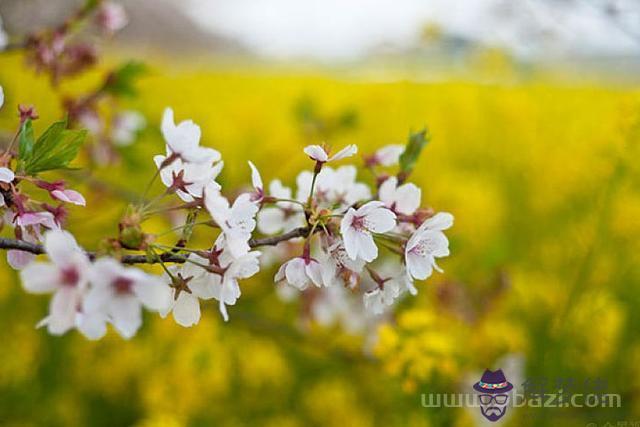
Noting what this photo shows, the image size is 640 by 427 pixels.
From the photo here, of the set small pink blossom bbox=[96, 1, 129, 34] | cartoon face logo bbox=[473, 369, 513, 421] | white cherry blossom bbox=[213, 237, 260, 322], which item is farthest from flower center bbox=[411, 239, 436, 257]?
small pink blossom bbox=[96, 1, 129, 34]

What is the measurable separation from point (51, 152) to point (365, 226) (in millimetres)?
227

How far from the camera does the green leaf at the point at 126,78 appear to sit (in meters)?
0.87

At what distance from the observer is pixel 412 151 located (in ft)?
1.97

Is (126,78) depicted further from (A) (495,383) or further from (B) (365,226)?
(A) (495,383)

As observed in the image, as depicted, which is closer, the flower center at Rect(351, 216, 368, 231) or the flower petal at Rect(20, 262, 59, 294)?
the flower petal at Rect(20, 262, 59, 294)

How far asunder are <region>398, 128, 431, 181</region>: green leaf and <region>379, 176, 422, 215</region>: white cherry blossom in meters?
0.03

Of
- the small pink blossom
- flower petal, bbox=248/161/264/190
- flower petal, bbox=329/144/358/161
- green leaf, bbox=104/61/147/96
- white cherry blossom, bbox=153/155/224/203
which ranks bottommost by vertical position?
white cherry blossom, bbox=153/155/224/203

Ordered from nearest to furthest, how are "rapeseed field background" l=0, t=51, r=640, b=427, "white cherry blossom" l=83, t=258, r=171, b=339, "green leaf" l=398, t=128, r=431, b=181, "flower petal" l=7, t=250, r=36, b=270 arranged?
1. "white cherry blossom" l=83, t=258, r=171, b=339
2. "flower petal" l=7, t=250, r=36, b=270
3. "green leaf" l=398, t=128, r=431, b=181
4. "rapeseed field background" l=0, t=51, r=640, b=427

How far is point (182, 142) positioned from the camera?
488 mm

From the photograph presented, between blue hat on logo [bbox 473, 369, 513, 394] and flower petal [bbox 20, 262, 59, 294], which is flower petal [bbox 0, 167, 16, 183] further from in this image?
blue hat on logo [bbox 473, 369, 513, 394]

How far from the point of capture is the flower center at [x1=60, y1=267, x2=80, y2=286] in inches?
15.0

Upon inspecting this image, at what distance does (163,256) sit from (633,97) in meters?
0.86

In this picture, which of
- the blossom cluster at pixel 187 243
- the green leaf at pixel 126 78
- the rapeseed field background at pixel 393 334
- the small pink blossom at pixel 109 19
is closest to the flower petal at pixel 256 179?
the blossom cluster at pixel 187 243

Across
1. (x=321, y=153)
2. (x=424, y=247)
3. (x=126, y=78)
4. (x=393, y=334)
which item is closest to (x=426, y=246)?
(x=424, y=247)
